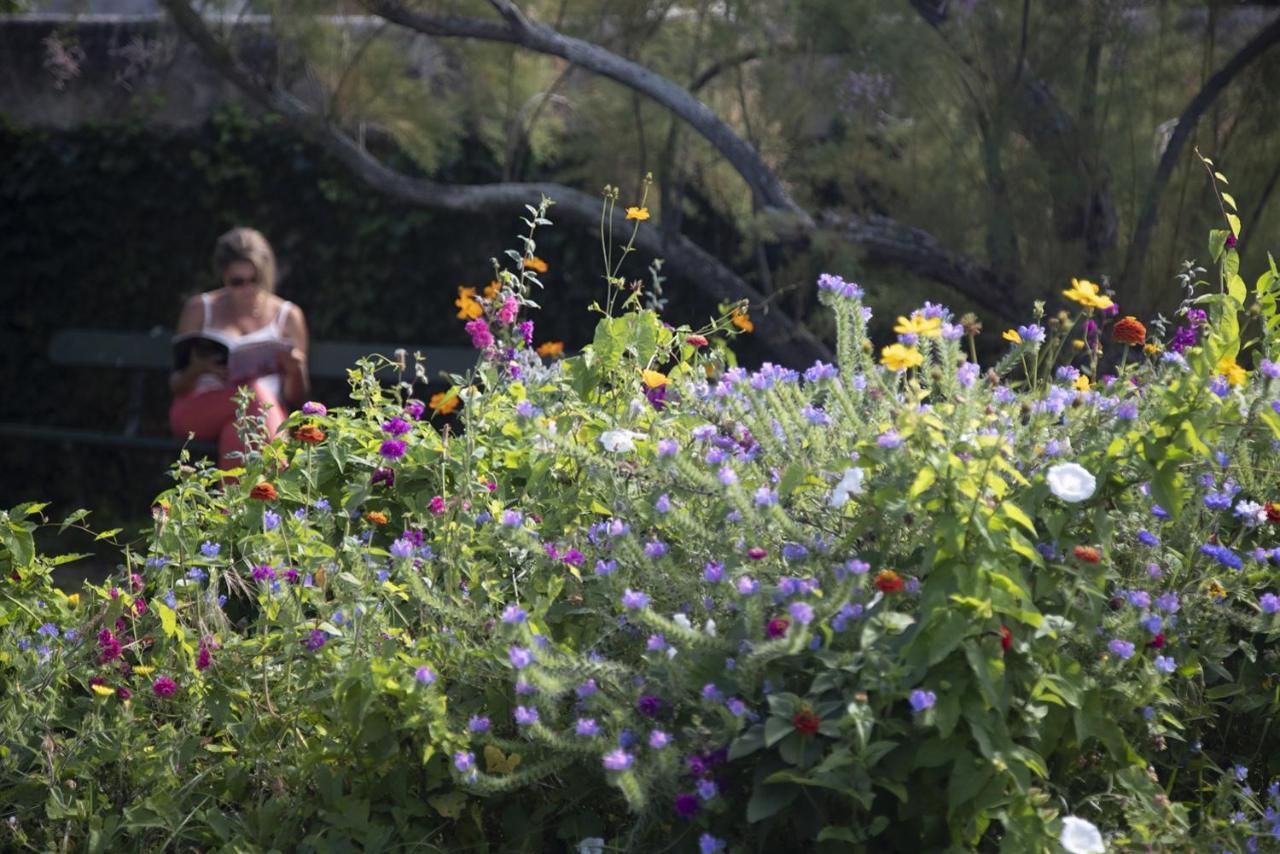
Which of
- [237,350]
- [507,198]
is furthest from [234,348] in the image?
[507,198]

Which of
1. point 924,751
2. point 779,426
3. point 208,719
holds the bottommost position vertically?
point 208,719

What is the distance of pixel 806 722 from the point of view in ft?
5.31

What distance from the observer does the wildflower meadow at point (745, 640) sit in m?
1.67

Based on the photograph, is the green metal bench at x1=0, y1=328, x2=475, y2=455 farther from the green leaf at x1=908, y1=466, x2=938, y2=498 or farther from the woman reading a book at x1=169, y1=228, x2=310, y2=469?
the green leaf at x1=908, y1=466, x2=938, y2=498

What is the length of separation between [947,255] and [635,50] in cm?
156

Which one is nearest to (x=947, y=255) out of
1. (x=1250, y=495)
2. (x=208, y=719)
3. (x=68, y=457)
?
(x=1250, y=495)

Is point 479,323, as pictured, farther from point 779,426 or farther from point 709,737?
point 709,737

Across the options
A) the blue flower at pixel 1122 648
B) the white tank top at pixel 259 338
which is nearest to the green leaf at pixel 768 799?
the blue flower at pixel 1122 648

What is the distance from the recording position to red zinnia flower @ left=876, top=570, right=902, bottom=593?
1618 millimetres

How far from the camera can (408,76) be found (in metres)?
6.52

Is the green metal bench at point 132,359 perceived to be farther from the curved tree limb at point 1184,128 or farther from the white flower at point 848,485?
the white flower at point 848,485

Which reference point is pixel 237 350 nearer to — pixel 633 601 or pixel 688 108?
pixel 688 108

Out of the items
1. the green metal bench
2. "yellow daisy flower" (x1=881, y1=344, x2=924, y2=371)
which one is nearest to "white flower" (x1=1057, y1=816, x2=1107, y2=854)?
"yellow daisy flower" (x1=881, y1=344, x2=924, y2=371)

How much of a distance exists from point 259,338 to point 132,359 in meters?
2.10
